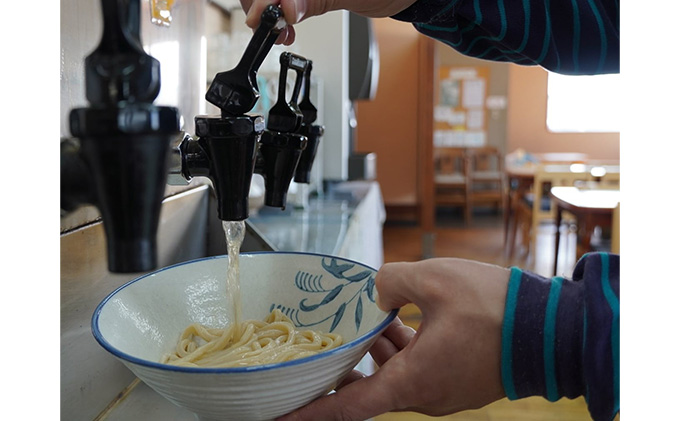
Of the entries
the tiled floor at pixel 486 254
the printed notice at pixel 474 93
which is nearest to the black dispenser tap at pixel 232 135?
the tiled floor at pixel 486 254

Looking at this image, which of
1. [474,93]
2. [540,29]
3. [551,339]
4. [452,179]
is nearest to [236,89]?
[551,339]

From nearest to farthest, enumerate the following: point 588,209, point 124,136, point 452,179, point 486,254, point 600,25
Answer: point 124,136 < point 600,25 < point 588,209 < point 486,254 < point 452,179

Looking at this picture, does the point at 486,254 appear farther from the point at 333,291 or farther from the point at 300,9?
the point at 300,9

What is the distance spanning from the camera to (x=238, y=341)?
24.0 inches

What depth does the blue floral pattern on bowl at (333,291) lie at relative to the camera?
62 centimetres

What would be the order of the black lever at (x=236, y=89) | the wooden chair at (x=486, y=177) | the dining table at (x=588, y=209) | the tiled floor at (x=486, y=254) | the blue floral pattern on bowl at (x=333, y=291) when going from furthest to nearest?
the wooden chair at (x=486, y=177), the dining table at (x=588, y=209), the tiled floor at (x=486, y=254), the blue floral pattern on bowl at (x=333, y=291), the black lever at (x=236, y=89)

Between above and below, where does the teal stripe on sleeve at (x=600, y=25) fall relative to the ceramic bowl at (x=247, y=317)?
above

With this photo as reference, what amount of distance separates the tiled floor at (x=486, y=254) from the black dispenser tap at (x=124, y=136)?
202cm

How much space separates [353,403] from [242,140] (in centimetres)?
26

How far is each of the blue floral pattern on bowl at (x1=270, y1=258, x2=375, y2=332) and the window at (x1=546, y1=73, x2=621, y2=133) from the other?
7093 mm

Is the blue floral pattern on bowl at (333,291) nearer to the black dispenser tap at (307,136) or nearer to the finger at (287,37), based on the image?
the black dispenser tap at (307,136)

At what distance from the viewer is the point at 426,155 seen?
4.98m
